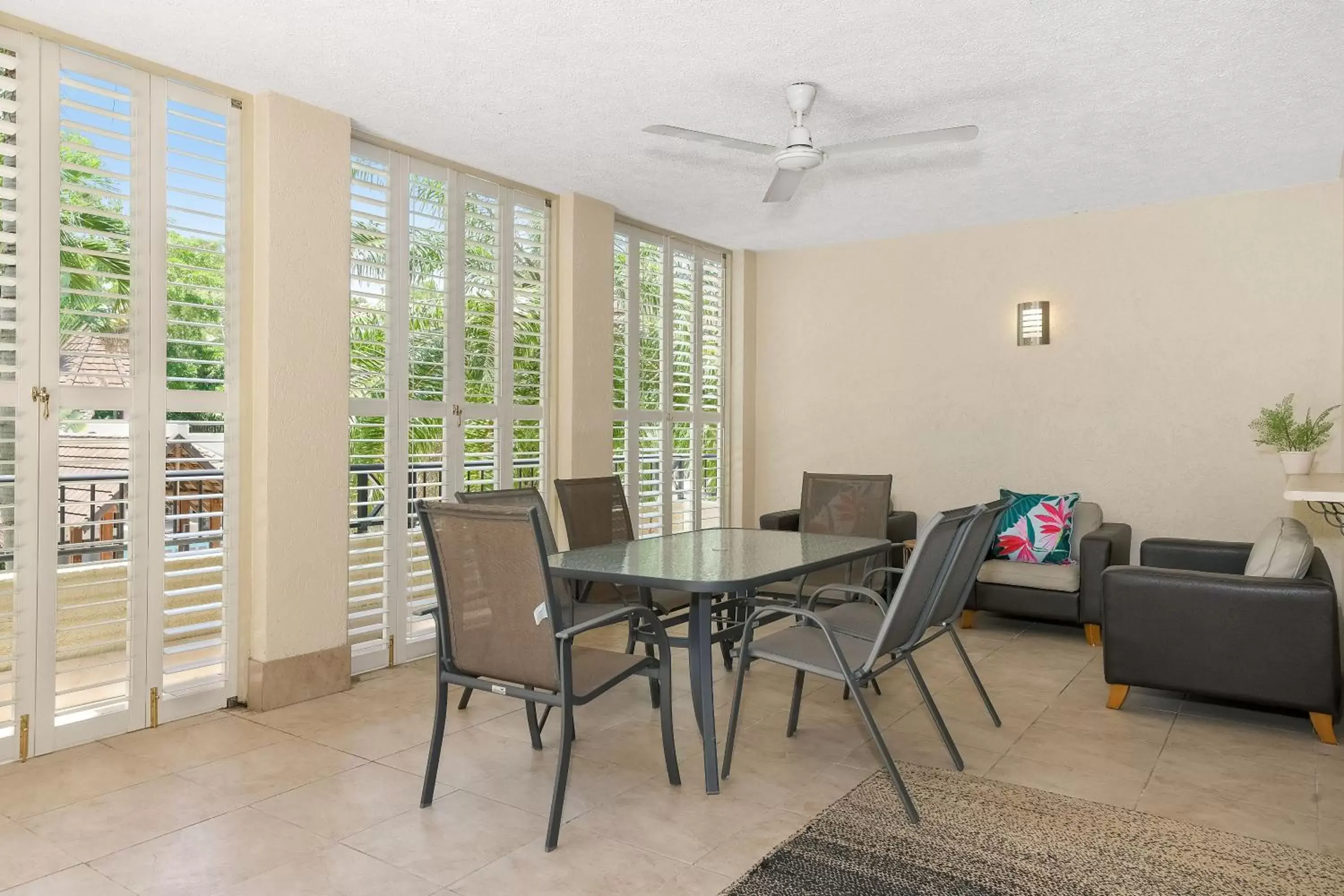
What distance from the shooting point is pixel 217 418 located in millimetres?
3699

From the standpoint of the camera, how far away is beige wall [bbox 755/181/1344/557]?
5035 mm

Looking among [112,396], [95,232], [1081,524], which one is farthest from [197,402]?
[1081,524]

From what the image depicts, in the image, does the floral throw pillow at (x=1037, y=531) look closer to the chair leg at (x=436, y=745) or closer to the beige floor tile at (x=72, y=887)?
the chair leg at (x=436, y=745)

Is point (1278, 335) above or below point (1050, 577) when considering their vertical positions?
above

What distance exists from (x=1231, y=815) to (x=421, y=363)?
3801 mm

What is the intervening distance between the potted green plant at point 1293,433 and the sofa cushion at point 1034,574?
1.17 metres

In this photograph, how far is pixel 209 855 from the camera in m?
2.43

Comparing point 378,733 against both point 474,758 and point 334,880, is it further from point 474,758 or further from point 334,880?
point 334,880

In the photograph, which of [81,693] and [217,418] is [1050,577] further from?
[81,693]

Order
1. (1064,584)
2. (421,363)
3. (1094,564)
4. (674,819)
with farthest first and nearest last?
1. (1064,584)
2. (1094,564)
3. (421,363)
4. (674,819)

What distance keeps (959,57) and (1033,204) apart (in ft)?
7.83

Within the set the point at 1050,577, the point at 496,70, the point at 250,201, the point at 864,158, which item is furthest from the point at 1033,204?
the point at 250,201

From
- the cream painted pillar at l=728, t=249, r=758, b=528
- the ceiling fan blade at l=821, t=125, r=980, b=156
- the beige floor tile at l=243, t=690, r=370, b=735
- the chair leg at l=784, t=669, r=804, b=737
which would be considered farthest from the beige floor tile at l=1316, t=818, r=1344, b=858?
the cream painted pillar at l=728, t=249, r=758, b=528

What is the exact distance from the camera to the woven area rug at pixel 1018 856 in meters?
2.25
